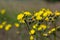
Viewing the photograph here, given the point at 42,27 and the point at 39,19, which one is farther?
the point at 42,27

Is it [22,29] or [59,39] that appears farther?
[22,29]

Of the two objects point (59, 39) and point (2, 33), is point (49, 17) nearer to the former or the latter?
point (59, 39)

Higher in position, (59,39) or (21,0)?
(59,39)

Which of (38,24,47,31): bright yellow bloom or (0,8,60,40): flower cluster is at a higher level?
(0,8,60,40): flower cluster

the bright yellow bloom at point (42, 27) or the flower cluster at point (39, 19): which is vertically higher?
the flower cluster at point (39, 19)

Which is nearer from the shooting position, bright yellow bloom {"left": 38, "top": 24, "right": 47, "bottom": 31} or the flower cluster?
the flower cluster

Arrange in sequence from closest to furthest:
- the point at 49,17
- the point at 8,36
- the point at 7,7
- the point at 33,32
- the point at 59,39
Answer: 1. the point at 49,17
2. the point at 33,32
3. the point at 59,39
4. the point at 8,36
5. the point at 7,7

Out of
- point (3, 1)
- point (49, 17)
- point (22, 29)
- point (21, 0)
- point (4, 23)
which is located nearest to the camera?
point (49, 17)

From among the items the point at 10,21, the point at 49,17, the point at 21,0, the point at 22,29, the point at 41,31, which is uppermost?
the point at 49,17

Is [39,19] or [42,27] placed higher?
[39,19]

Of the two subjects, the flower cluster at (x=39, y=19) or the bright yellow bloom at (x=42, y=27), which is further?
the bright yellow bloom at (x=42, y=27)

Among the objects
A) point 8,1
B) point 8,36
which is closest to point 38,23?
point 8,36
